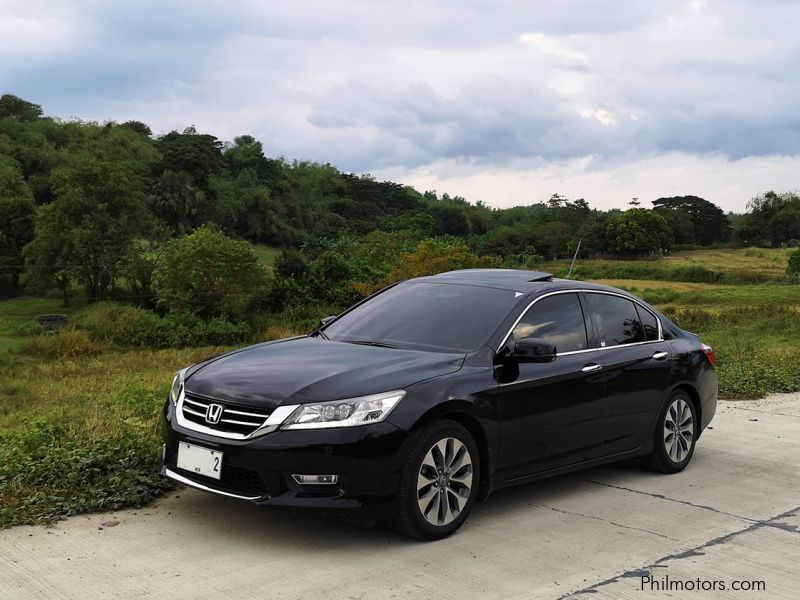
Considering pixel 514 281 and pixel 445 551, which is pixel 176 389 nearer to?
pixel 445 551

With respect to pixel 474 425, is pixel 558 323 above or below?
above

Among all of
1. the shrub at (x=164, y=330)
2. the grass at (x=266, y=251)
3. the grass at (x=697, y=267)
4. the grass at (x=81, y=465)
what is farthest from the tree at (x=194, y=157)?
the grass at (x=81, y=465)

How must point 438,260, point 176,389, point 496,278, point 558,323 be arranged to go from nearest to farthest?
point 176,389, point 558,323, point 496,278, point 438,260

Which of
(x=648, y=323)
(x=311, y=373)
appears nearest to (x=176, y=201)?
(x=648, y=323)

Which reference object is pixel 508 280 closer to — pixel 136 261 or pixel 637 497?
pixel 637 497

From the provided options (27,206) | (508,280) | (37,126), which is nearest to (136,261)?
(27,206)

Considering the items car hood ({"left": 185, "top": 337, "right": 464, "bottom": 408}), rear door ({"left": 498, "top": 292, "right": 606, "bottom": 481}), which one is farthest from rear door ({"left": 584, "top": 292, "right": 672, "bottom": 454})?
car hood ({"left": 185, "top": 337, "right": 464, "bottom": 408})

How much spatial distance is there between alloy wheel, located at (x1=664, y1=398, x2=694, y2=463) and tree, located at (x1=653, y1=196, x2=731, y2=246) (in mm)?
126610

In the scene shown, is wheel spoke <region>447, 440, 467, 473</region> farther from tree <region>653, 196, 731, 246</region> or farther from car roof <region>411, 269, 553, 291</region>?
tree <region>653, 196, 731, 246</region>

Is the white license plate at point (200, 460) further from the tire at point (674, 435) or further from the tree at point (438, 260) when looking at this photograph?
the tree at point (438, 260)

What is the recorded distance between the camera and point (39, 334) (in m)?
59.8

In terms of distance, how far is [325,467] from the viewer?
509 centimetres

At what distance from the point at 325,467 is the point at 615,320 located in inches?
119

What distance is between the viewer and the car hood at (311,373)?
5258 mm
